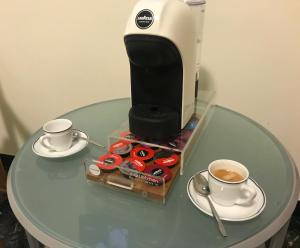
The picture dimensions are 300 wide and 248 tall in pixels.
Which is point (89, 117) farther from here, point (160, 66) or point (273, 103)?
point (273, 103)

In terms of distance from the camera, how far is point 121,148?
82cm

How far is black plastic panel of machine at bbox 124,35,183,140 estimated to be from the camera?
72 cm

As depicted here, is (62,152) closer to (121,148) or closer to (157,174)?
(121,148)

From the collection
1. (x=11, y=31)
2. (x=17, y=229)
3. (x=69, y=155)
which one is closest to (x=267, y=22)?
(x=69, y=155)

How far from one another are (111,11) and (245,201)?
0.86m

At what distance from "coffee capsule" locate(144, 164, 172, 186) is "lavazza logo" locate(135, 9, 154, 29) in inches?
12.7

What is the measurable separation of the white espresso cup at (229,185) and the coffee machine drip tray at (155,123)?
0.51 ft

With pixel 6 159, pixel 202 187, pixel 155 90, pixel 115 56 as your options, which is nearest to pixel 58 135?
pixel 155 90

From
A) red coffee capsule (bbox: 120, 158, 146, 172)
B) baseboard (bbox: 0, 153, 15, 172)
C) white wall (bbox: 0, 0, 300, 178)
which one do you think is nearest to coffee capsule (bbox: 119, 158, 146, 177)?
red coffee capsule (bbox: 120, 158, 146, 172)

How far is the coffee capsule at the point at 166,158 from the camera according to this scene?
779 mm

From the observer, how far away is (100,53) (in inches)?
51.1

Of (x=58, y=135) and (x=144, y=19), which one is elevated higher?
(x=144, y=19)

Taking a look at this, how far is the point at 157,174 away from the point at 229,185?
0.56 feet

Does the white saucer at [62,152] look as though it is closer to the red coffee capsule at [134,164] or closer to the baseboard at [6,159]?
the red coffee capsule at [134,164]
